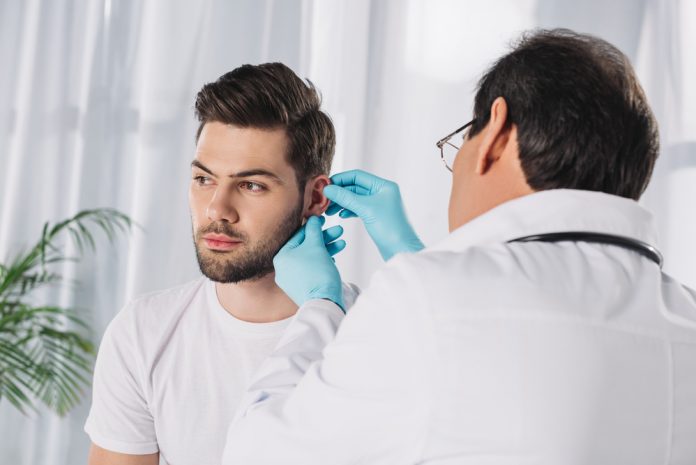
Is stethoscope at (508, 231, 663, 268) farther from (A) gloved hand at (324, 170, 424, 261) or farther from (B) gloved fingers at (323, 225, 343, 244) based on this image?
(B) gloved fingers at (323, 225, 343, 244)

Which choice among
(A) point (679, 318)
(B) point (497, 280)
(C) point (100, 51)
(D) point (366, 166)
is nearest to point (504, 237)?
(B) point (497, 280)

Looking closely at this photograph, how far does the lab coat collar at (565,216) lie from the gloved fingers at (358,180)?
0.63 metres

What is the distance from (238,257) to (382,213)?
32 centimetres

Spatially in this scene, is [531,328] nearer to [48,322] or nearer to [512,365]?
[512,365]

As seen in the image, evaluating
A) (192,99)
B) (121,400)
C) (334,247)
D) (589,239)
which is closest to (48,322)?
(192,99)

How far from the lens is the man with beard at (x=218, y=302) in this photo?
1.45 m

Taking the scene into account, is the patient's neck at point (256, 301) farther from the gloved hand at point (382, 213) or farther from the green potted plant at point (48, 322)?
the green potted plant at point (48, 322)

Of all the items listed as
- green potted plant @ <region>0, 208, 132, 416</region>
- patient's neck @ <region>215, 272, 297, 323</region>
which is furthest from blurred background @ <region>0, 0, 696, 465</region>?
patient's neck @ <region>215, 272, 297, 323</region>

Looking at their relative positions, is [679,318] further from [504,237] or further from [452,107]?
[452,107]

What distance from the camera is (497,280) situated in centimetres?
77

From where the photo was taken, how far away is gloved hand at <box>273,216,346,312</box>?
124 centimetres

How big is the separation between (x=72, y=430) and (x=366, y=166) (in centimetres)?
128

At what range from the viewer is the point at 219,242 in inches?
60.1

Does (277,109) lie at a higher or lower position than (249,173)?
higher
